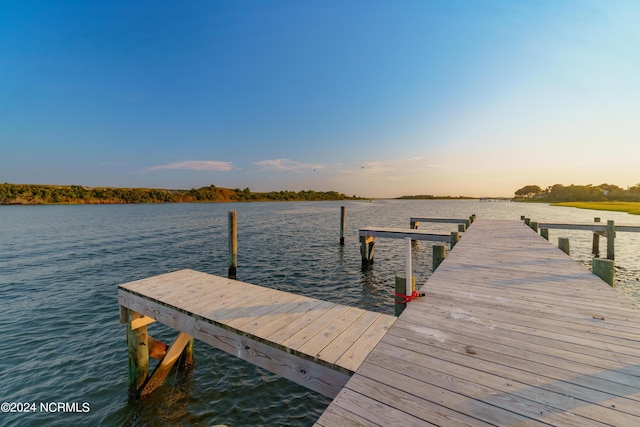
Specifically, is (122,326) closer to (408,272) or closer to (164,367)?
(164,367)

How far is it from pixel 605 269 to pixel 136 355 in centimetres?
959

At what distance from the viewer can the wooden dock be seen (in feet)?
6.55

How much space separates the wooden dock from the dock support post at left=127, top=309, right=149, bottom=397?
16.7 feet

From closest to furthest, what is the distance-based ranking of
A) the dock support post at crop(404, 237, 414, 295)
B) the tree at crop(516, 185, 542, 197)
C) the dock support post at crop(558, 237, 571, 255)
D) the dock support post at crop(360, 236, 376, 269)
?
the dock support post at crop(404, 237, 414, 295), the dock support post at crop(558, 237, 571, 255), the dock support post at crop(360, 236, 376, 269), the tree at crop(516, 185, 542, 197)

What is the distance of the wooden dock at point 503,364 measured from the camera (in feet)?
6.55

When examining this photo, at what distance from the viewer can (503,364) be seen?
258cm

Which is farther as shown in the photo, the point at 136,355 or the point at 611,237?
the point at 611,237

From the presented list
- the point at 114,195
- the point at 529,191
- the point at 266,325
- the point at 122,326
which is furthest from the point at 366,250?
the point at 529,191

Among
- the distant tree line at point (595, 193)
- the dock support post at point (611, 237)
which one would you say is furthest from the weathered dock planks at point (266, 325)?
the distant tree line at point (595, 193)

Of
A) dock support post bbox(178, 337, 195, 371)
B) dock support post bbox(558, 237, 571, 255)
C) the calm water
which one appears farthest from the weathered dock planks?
dock support post bbox(558, 237, 571, 255)

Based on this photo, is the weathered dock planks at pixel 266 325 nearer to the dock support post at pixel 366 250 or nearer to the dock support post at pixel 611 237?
the dock support post at pixel 366 250

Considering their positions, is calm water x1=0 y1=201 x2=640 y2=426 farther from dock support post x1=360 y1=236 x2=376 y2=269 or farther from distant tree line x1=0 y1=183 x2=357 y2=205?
distant tree line x1=0 y1=183 x2=357 y2=205

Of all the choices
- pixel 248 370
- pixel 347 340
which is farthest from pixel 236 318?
pixel 248 370

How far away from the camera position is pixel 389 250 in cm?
1859
